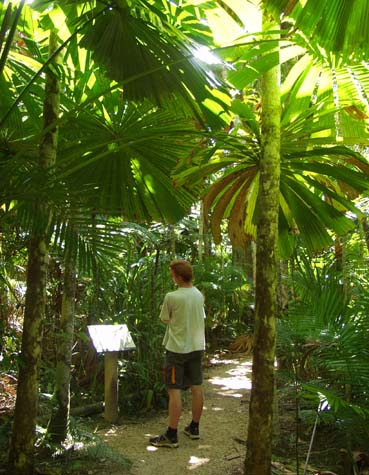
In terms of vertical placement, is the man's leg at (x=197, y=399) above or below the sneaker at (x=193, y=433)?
above

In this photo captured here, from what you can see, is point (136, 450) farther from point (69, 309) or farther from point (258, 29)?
point (258, 29)

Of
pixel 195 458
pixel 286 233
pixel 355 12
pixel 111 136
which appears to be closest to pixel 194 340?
pixel 195 458

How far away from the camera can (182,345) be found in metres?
4.19

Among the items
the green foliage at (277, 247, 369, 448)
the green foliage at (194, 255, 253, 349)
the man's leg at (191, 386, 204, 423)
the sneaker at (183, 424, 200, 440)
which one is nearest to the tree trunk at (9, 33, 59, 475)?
the green foliage at (277, 247, 369, 448)

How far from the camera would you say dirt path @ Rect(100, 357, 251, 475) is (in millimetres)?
3684

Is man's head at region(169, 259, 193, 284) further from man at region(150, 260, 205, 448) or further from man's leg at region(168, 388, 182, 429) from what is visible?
man's leg at region(168, 388, 182, 429)

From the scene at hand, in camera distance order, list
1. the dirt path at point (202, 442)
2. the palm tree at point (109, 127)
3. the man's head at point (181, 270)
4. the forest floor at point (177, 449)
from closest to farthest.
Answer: the palm tree at point (109, 127) → the forest floor at point (177, 449) → the dirt path at point (202, 442) → the man's head at point (181, 270)

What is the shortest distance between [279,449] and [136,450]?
1.25 metres

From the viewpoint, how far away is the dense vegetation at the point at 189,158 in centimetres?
263

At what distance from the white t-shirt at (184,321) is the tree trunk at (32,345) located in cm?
161

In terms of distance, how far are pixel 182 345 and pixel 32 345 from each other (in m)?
1.69

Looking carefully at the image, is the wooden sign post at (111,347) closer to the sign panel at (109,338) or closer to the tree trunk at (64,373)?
the sign panel at (109,338)

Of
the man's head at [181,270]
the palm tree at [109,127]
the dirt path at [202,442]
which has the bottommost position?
the dirt path at [202,442]

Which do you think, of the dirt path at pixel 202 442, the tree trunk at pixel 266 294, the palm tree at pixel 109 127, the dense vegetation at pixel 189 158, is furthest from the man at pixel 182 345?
the tree trunk at pixel 266 294
